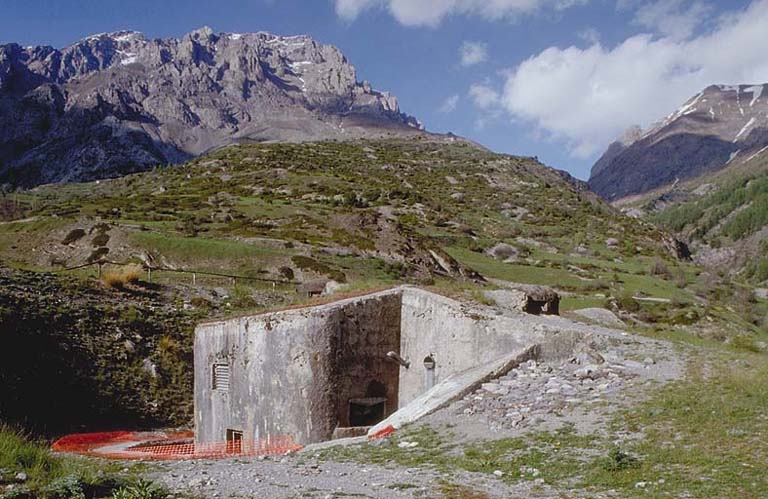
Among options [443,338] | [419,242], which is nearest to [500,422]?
[443,338]

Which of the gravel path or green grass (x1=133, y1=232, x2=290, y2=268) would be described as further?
green grass (x1=133, y1=232, x2=290, y2=268)

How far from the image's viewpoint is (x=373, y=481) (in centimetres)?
892

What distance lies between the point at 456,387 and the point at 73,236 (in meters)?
33.7

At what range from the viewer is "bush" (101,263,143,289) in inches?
1169

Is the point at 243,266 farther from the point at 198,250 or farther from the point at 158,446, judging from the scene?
the point at 158,446

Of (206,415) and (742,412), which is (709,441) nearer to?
(742,412)

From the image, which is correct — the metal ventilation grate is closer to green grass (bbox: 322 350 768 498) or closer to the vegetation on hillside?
the vegetation on hillside

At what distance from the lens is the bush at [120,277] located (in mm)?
29703

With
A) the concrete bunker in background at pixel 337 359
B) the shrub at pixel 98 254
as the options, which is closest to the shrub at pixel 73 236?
the shrub at pixel 98 254

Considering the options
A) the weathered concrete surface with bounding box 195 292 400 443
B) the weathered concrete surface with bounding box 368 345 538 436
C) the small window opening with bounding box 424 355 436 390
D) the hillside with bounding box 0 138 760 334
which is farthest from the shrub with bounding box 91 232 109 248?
the weathered concrete surface with bounding box 368 345 538 436

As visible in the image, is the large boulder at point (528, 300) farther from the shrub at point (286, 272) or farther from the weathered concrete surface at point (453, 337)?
the shrub at point (286, 272)

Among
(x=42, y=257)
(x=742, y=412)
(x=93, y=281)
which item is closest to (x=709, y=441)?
(x=742, y=412)

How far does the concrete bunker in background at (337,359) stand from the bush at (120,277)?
12587 mm

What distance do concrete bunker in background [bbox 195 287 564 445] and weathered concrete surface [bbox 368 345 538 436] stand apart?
746 mm
